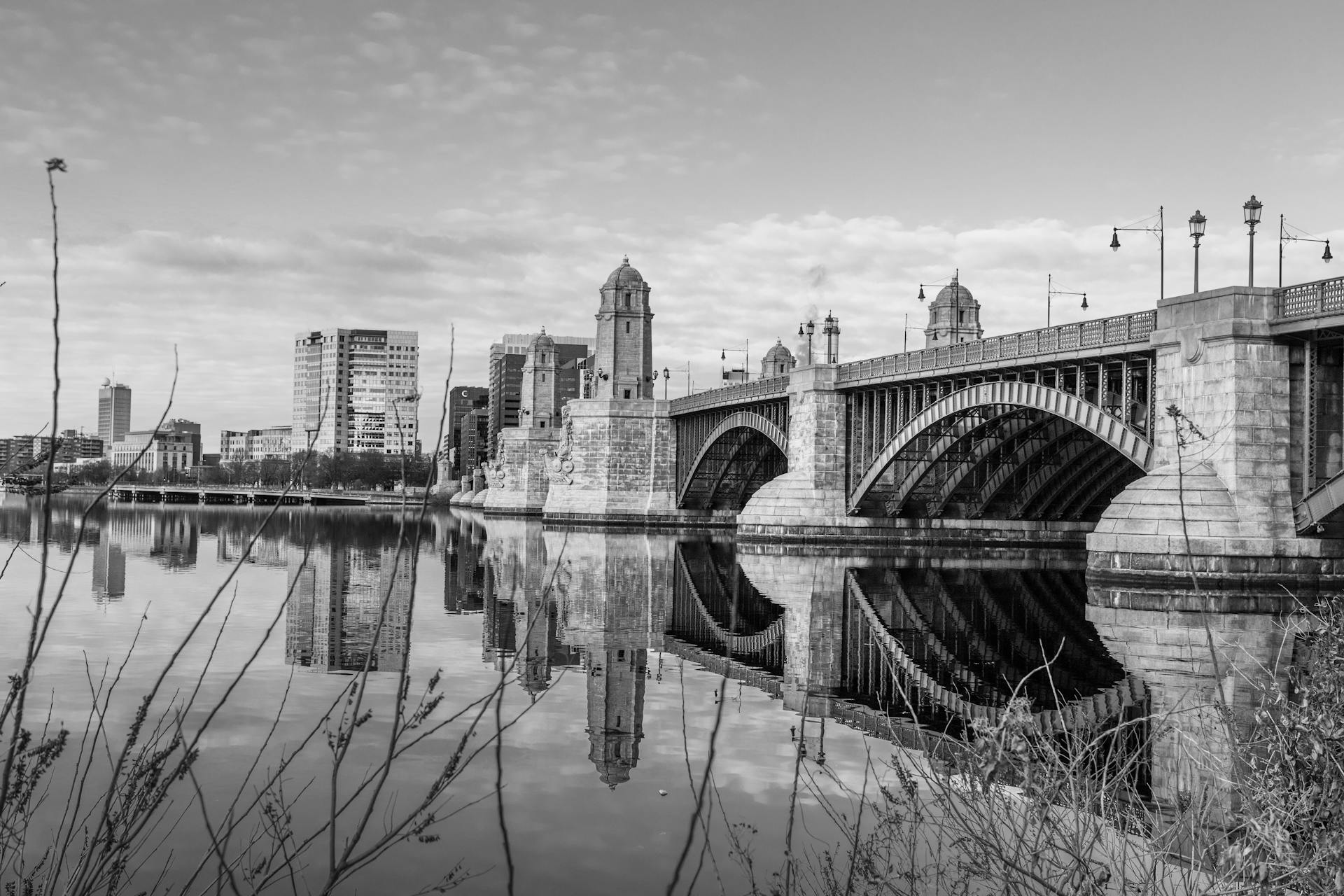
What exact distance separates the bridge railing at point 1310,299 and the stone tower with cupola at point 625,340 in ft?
201

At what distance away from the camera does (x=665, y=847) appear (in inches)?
392

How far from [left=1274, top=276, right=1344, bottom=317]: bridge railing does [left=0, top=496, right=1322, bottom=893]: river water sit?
9248mm

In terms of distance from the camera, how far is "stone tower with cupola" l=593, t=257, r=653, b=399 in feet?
300

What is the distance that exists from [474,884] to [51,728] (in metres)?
6.83

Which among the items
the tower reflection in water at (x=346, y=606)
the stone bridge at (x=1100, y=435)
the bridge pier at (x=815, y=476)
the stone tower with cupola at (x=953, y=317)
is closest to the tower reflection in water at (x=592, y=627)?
the tower reflection in water at (x=346, y=606)

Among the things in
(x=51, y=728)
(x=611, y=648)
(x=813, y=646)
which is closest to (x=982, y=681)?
(x=813, y=646)

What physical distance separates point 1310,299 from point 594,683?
82.8 feet

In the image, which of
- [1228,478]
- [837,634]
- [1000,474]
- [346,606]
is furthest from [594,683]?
[1000,474]

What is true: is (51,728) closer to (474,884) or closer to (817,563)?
(474,884)

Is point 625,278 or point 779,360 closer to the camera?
point 625,278

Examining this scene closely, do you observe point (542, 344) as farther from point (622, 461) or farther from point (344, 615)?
point (344, 615)

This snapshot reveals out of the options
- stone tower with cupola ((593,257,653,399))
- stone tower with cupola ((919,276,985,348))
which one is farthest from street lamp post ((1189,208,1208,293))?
stone tower with cupola ((593,257,653,399))

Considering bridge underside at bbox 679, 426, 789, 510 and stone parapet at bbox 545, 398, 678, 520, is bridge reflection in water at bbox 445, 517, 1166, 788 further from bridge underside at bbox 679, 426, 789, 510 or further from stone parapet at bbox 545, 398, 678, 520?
stone parapet at bbox 545, 398, 678, 520

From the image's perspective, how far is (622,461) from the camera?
87.9 metres
